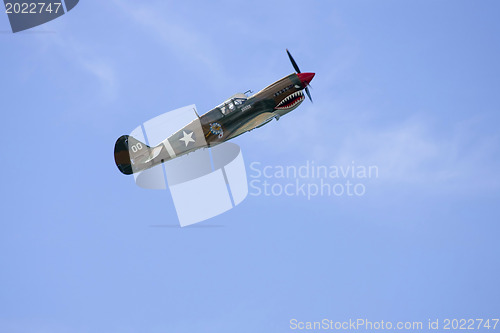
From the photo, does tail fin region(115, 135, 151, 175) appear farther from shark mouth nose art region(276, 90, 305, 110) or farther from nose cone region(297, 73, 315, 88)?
nose cone region(297, 73, 315, 88)

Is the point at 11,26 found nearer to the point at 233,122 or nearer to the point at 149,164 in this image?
the point at 149,164

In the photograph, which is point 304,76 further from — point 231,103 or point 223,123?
point 223,123

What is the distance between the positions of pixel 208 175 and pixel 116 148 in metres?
5.20

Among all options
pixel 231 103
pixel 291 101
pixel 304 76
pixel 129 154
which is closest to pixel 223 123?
pixel 231 103

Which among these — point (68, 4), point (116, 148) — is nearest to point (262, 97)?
point (116, 148)

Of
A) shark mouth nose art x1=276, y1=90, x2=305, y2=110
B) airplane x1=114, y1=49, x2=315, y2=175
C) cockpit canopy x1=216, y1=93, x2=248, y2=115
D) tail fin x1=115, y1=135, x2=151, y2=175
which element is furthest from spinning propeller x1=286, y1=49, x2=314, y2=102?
tail fin x1=115, y1=135, x2=151, y2=175

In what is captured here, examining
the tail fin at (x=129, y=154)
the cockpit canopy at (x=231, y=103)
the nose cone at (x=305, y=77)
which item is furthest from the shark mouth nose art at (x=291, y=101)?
the tail fin at (x=129, y=154)

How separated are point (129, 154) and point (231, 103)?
6329 millimetres

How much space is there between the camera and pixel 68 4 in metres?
38.9

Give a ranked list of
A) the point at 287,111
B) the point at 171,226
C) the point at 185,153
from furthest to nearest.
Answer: the point at 287,111 < the point at 185,153 < the point at 171,226

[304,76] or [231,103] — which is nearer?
[231,103]

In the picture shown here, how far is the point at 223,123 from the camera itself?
39531 mm

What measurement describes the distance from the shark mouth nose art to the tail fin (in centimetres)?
832

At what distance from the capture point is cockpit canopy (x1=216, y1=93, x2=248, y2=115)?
39719mm
